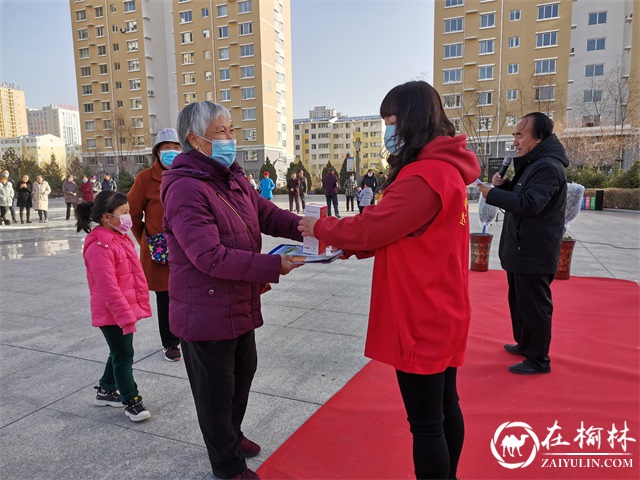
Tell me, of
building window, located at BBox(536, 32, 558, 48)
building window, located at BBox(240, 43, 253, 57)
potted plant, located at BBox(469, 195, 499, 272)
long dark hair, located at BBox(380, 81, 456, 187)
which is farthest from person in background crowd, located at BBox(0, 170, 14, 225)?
building window, located at BBox(536, 32, 558, 48)

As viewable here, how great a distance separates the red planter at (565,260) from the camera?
6238 millimetres

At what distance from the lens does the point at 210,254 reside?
1904mm

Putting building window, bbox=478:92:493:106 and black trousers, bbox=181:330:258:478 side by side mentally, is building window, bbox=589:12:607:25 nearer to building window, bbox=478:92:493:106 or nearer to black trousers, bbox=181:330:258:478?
building window, bbox=478:92:493:106

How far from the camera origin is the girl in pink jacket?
2797 millimetres

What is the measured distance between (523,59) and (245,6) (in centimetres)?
3043

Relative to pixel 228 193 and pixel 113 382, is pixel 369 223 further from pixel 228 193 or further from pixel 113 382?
pixel 113 382

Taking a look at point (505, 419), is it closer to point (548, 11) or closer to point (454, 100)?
point (454, 100)

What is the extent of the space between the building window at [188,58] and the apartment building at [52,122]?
107m

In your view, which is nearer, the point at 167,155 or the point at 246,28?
the point at 167,155

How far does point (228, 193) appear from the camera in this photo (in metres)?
2.16

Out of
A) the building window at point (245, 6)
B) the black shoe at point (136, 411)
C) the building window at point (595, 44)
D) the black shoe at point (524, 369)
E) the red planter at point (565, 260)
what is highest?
the building window at point (245, 6)

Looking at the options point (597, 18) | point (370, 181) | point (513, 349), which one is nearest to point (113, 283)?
point (513, 349)

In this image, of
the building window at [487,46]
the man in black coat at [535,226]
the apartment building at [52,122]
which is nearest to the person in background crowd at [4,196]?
the man in black coat at [535,226]

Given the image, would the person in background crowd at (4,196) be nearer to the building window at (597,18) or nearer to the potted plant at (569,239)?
the potted plant at (569,239)
